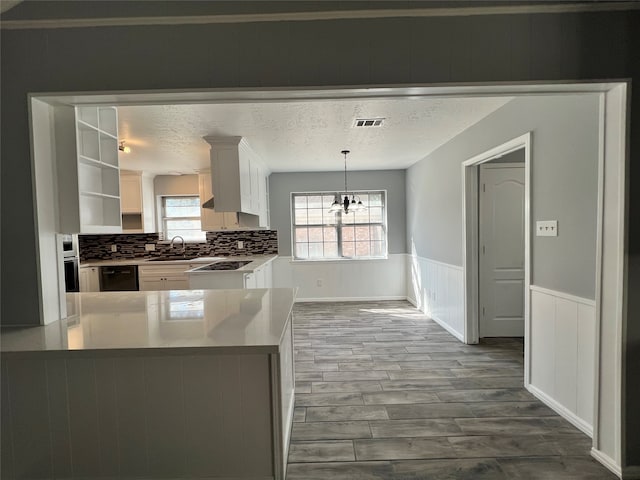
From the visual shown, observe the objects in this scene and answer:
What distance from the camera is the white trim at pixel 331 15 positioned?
5.58ft

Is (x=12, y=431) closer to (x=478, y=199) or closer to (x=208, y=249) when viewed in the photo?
(x=478, y=199)

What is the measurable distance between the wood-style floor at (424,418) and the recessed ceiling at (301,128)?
2.07m

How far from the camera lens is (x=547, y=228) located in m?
2.54

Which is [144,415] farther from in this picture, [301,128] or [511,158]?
[511,158]

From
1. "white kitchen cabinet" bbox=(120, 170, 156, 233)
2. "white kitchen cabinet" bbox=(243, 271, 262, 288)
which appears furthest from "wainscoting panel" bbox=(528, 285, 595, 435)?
"white kitchen cabinet" bbox=(120, 170, 156, 233)

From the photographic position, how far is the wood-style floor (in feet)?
6.26

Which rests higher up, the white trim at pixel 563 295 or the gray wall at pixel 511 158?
the gray wall at pixel 511 158

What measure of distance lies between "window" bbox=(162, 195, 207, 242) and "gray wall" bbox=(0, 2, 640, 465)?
14.8 ft

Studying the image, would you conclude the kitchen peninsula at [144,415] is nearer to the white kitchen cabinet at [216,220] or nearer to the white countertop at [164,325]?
the white countertop at [164,325]

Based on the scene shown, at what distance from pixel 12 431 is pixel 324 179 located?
517cm

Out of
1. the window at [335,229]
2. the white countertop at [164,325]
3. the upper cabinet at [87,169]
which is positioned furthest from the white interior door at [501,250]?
the upper cabinet at [87,169]

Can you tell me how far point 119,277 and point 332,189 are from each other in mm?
3701

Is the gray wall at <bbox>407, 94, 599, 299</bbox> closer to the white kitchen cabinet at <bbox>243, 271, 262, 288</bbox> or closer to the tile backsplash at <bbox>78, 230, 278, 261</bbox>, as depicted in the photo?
the white kitchen cabinet at <bbox>243, 271, 262, 288</bbox>

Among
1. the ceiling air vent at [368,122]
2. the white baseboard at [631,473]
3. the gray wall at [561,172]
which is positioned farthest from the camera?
the ceiling air vent at [368,122]
